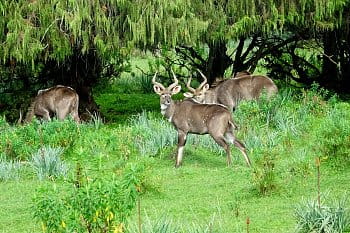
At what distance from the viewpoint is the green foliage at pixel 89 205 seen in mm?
6938

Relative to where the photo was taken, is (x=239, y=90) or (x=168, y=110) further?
(x=239, y=90)

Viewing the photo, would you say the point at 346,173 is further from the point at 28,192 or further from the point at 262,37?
the point at 262,37

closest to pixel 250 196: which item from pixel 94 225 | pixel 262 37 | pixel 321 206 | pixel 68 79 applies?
pixel 321 206

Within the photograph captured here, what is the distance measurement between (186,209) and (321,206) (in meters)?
1.96

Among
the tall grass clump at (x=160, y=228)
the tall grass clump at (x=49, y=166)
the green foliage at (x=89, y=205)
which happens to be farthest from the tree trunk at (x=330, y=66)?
the green foliage at (x=89, y=205)

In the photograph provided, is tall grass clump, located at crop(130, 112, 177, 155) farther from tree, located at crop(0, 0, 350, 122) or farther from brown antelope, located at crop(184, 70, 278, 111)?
brown antelope, located at crop(184, 70, 278, 111)

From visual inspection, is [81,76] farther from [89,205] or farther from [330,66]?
[89,205]

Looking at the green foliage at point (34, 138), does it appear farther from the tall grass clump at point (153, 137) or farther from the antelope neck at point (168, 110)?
the antelope neck at point (168, 110)

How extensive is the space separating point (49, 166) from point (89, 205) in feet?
18.1

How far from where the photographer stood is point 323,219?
8.72 metres

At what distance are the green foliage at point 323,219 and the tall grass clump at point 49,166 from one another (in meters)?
4.41

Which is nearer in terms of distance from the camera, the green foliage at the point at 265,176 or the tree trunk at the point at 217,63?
the green foliage at the point at 265,176

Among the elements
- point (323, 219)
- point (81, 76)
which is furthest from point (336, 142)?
point (81, 76)

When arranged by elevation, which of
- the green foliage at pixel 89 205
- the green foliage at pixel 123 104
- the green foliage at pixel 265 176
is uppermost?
the green foliage at pixel 89 205
